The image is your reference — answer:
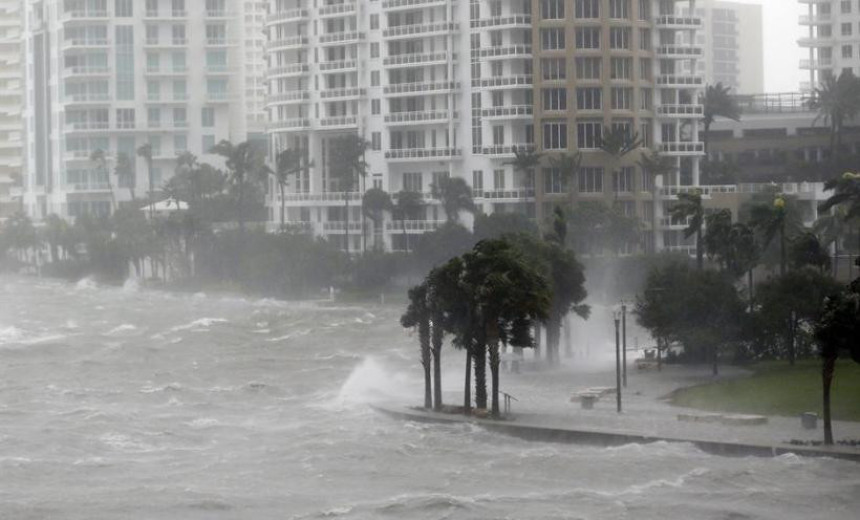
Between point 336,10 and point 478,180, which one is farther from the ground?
point 336,10

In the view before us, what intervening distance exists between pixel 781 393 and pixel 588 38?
69.0m

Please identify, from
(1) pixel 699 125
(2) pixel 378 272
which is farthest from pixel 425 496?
(1) pixel 699 125

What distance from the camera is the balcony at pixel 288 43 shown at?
493ft

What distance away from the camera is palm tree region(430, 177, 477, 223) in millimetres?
135500

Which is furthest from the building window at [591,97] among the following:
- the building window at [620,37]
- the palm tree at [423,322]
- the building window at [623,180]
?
the palm tree at [423,322]

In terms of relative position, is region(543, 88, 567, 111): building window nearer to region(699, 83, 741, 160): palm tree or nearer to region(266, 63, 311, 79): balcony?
region(699, 83, 741, 160): palm tree

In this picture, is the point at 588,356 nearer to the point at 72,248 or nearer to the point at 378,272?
the point at 378,272

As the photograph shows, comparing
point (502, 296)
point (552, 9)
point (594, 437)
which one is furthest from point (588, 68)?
point (594, 437)

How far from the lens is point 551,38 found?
5226 inches

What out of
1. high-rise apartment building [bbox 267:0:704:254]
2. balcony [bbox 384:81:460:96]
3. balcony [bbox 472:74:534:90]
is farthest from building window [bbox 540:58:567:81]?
balcony [bbox 384:81:460:96]

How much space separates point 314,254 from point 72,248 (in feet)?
138

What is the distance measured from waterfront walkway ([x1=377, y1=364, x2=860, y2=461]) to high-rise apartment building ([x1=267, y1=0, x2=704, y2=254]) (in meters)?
60.0

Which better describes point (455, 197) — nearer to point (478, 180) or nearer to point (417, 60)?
point (478, 180)

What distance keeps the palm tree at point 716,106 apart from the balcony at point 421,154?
18.9m
